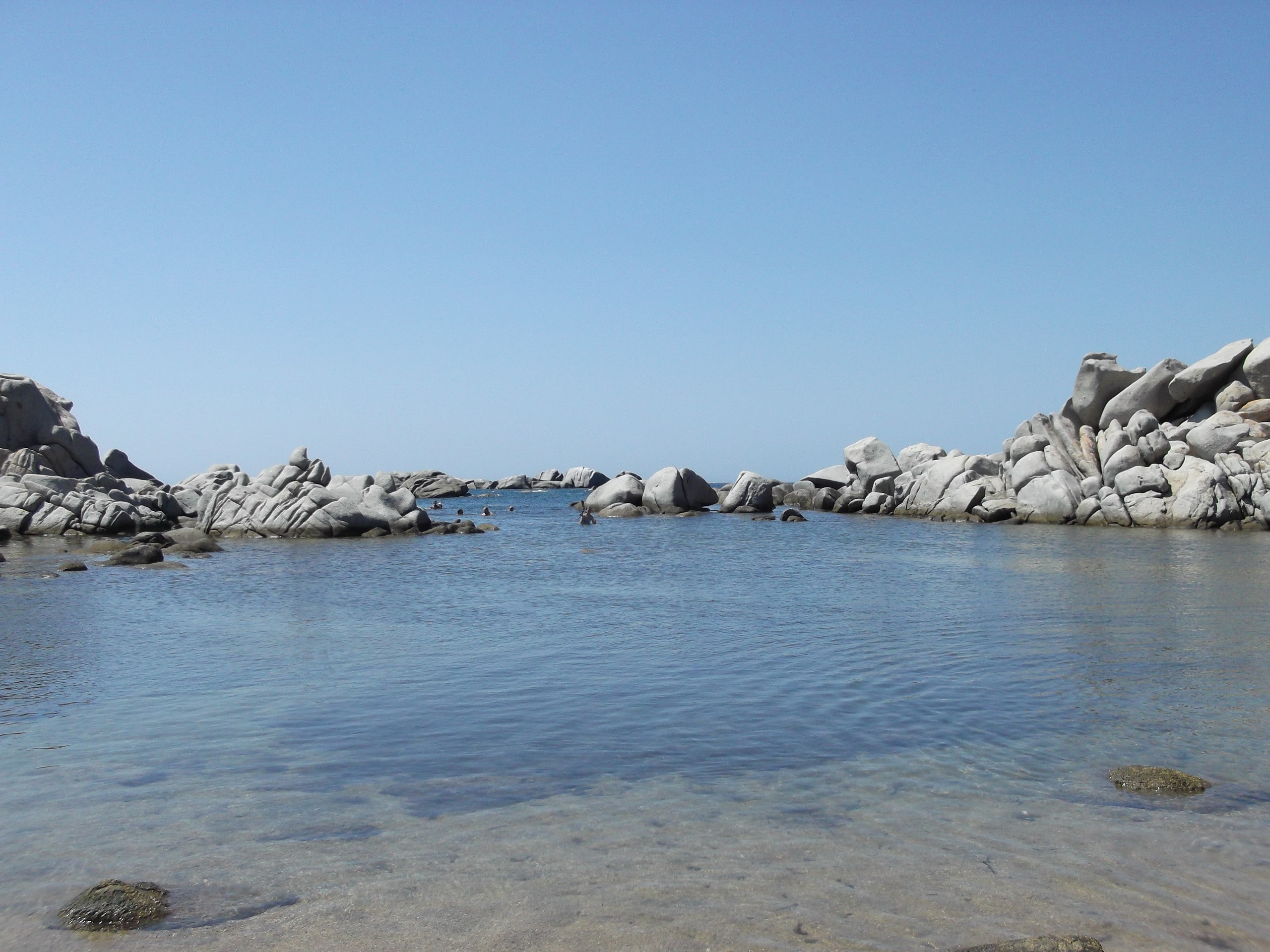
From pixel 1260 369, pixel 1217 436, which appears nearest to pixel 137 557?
pixel 1217 436

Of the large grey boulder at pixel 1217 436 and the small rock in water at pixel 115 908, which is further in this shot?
the large grey boulder at pixel 1217 436

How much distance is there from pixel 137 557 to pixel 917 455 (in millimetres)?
40836

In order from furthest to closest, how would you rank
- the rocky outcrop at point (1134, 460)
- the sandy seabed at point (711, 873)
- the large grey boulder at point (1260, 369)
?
the large grey boulder at point (1260, 369)
the rocky outcrop at point (1134, 460)
the sandy seabed at point (711, 873)

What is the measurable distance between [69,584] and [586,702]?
16.8 metres

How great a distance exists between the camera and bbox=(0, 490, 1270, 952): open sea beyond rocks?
5.62 meters

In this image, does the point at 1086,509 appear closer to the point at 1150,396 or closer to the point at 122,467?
the point at 1150,396

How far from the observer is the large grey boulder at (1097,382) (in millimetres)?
43531

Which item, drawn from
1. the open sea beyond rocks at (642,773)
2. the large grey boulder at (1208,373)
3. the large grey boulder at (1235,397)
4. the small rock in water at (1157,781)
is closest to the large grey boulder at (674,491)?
the large grey boulder at (1208,373)

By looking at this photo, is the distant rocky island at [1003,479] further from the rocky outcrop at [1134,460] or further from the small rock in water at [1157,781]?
the small rock in water at [1157,781]

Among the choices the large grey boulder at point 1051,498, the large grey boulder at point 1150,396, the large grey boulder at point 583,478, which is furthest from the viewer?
the large grey boulder at point 583,478

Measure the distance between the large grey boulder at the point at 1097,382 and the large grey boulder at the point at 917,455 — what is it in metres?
9.46

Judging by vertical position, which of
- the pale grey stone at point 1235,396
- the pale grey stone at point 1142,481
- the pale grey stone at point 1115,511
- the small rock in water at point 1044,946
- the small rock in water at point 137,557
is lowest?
the small rock in water at point 1044,946

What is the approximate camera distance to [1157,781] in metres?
7.75

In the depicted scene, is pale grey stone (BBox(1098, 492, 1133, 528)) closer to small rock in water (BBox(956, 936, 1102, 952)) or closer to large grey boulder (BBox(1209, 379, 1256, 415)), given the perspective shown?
large grey boulder (BBox(1209, 379, 1256, 415))
